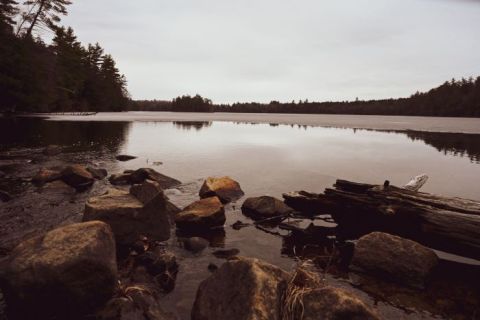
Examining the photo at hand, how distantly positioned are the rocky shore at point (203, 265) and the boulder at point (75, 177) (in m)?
1.64

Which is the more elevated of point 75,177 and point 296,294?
point 296,294

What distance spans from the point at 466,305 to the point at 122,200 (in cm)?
808

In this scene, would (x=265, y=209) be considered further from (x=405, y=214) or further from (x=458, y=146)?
(x=458, y=146)

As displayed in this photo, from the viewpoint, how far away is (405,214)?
324 inches

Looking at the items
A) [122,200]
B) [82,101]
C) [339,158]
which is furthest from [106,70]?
[122,200]

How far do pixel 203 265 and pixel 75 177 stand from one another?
971 cm

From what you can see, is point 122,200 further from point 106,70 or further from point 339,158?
point 106,70

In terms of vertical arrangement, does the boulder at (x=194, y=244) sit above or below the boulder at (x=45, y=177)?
below

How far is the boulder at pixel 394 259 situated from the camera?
695cm

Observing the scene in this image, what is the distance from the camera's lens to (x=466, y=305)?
20.6ft

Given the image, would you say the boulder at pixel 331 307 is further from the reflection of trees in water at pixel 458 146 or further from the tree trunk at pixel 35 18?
the tree trunk at pixel 35 18

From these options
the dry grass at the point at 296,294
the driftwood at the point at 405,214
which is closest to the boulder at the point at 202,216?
the driftwood at the point at 405,214

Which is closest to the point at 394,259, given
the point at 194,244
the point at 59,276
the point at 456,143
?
the point at 194,244

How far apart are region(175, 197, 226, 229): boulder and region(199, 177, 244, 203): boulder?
2.30 metres
